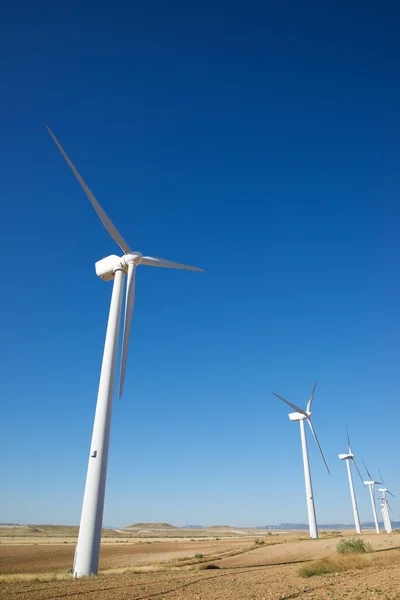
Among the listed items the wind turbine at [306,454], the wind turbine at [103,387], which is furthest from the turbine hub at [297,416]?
the wind turbine at [103,387]

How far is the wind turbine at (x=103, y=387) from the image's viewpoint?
23.5m

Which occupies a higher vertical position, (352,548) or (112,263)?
(112,263)

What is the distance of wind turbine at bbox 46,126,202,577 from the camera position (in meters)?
23.5

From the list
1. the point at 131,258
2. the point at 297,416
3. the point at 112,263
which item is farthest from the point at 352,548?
the point at 297,416

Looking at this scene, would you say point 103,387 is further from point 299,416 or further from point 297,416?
point 297,416

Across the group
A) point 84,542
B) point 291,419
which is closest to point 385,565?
point 84,542

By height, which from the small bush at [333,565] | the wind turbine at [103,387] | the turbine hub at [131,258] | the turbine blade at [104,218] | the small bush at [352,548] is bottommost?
the small bush at [333,565]

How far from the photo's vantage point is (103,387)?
26.6 meters

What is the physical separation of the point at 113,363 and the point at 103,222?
12.3 meters

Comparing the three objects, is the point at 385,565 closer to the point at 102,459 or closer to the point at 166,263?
the point at 102,459

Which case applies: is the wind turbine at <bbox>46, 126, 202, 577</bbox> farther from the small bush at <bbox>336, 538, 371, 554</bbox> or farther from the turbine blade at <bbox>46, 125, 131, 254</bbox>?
the small bush at <bbox>336, 538, 371, 554</bbox>

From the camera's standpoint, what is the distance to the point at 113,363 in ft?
90.0

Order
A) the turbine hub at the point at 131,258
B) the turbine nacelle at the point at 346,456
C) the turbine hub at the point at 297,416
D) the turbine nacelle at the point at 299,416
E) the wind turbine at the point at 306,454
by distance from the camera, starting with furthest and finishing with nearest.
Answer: the turbine nacelle at the point at 346,456, the turbine hub at the point at 297,416, the turbine nacelle at the point at 299,416, the wind turbine at the point at 306,454, the turbine hub at the point at 131,258

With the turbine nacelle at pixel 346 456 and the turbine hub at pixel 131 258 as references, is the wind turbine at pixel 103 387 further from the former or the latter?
the turbine nacelle at pixel 346 456
